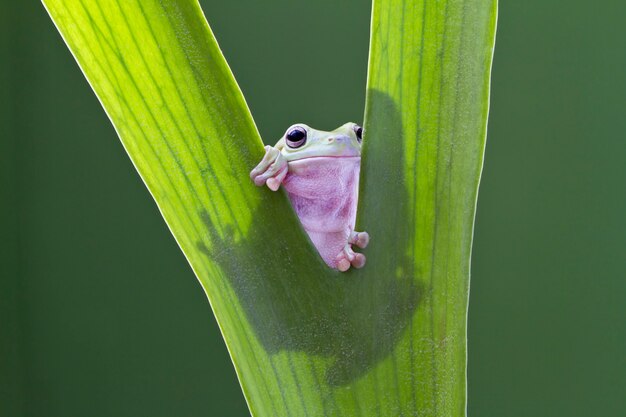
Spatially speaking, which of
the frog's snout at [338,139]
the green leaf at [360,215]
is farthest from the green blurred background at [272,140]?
the green leaf at [360,215]

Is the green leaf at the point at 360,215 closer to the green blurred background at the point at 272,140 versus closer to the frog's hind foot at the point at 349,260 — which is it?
the frog's hind foot at the point at 349,260

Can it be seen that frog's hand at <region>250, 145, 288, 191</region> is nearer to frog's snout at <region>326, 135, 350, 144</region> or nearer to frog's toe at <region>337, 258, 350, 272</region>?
frog's toe at <region>337, 258, 350, 272</region>

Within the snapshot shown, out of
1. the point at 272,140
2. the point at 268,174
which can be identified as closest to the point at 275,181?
the point at 268,174

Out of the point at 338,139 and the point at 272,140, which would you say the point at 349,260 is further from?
the point at 272,140

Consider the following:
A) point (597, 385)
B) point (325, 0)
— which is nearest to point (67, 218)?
point (325, 0)

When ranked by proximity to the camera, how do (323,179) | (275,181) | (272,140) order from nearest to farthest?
(275,181), (323,179), (272,140)

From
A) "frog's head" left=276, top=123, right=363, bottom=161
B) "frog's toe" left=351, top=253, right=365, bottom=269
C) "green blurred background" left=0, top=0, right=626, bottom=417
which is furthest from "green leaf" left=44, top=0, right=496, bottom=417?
"green blurred background" left=0, top=0, right=626, bottom=417

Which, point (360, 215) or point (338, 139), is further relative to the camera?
point (338, 139)
